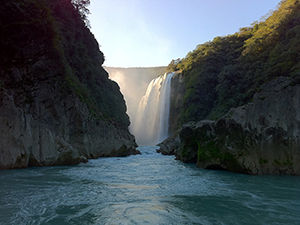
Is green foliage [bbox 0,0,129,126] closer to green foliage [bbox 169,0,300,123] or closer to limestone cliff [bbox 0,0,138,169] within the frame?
limestone cliff [bbox 0,0,138,169]

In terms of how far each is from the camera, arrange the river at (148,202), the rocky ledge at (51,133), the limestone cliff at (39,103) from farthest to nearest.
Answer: the limestone cliff at (39,103) → the rocky ledge at (51,133) → the river at (148,202)

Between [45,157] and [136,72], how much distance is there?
85.2 metres

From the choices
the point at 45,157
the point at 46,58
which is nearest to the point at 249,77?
the point at 46,58

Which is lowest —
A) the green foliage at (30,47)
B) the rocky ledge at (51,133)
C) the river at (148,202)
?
the river at (148,202)

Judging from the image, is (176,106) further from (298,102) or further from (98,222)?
(98,222)

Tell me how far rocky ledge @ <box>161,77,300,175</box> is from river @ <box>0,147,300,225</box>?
4.05 feet

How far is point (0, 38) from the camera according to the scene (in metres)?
11.8

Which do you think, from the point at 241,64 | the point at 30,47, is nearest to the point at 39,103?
the point at 30,47

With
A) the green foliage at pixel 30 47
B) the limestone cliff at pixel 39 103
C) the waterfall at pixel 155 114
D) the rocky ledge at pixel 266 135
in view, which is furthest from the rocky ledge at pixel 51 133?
the waterfall at pixel 155 114

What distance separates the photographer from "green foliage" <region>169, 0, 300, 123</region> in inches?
879

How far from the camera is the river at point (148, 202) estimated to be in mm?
4200

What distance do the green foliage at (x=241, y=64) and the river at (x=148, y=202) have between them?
12.1 meters

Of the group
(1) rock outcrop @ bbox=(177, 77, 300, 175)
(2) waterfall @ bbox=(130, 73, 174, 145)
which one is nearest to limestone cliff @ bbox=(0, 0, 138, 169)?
(1) rock outcrop @ bbox=(177, 77, 300, 175)

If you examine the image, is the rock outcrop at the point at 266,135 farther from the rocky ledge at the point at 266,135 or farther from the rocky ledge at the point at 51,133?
the rocky ledge at the point at 51,133
